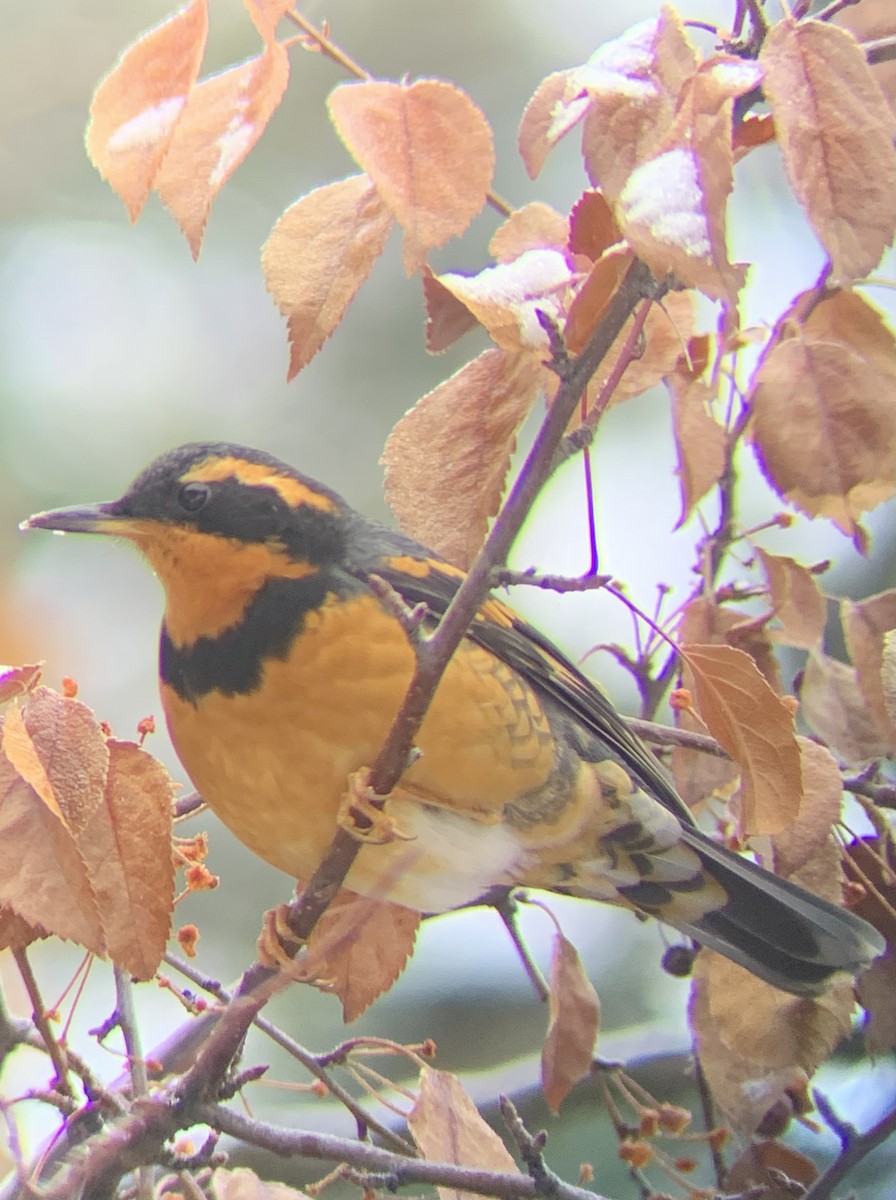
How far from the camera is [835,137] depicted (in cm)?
49

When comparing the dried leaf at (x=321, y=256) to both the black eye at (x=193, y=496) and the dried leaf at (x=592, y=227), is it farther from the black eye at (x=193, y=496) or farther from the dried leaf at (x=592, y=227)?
the black eye at (x=193, y=496)

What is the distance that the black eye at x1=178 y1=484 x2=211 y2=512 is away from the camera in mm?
933

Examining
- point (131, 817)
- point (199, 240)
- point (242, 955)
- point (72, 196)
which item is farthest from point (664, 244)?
point (72, 196)

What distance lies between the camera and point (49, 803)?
55 centimetres

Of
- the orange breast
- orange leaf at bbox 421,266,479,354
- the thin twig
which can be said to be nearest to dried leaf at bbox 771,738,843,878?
the orange breast

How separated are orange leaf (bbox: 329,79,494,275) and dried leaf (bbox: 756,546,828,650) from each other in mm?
430

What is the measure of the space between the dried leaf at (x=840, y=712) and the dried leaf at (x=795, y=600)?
0.03 m

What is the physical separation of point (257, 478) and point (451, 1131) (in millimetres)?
496

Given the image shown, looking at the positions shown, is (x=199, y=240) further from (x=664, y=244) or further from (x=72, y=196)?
(x=72, y=196)

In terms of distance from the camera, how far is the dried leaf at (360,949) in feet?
2.76

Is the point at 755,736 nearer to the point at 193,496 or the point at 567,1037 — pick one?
the point at 567,1037

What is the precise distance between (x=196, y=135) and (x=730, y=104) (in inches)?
10.4

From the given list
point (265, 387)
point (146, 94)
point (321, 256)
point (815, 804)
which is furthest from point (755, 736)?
point (265, 387)

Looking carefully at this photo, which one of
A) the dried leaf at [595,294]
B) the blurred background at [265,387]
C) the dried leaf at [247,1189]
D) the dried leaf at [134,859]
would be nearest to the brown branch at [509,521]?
the dried leaf at [595,294]
